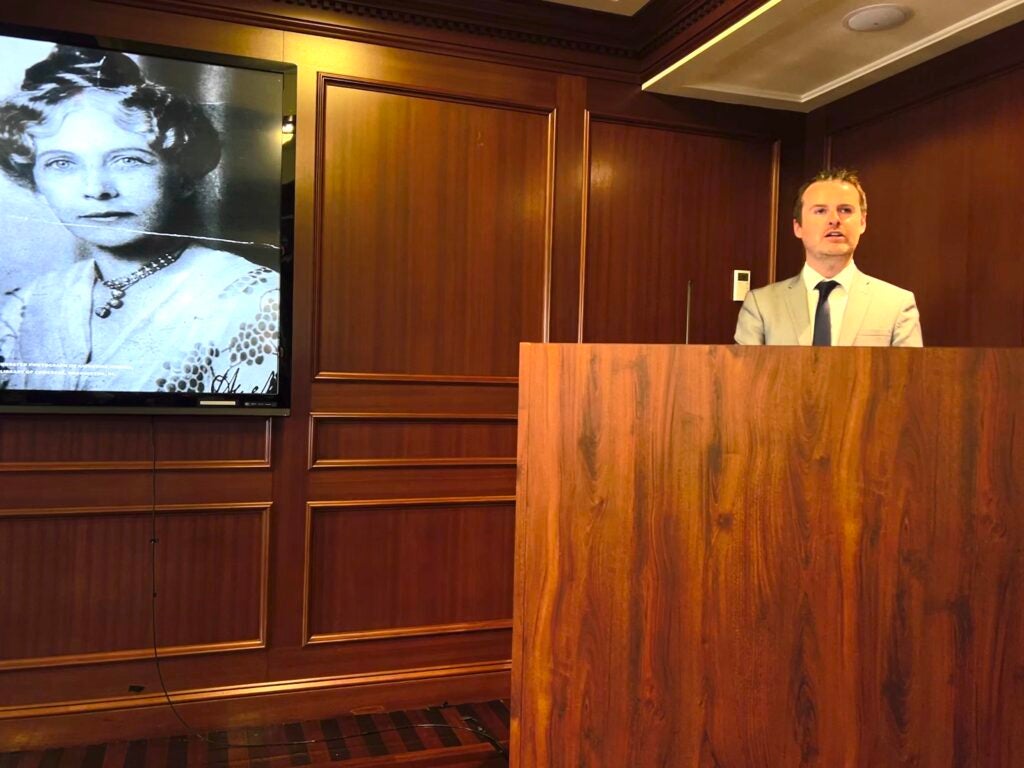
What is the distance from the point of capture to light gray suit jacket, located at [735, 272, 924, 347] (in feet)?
7.34

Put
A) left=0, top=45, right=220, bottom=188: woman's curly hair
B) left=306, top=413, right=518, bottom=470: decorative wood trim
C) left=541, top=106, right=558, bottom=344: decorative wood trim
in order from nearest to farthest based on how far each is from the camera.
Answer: left=0, top=45, right=220, bottom=188: woman's curly hair < left=306, top=413, right=518, bottom=470: decorative wood trim < left=541, top=106, right=558, bottom=344: decorative wood trim

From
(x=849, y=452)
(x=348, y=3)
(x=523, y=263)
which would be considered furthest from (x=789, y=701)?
(x=348, y=3)

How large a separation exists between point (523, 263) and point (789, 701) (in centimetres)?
196

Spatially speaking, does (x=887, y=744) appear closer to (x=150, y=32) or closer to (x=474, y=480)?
(x=474, y=480)

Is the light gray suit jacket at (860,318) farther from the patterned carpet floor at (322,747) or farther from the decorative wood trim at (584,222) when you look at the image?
the patterned carpet floor at (322,747)

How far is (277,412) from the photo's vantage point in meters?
2.56

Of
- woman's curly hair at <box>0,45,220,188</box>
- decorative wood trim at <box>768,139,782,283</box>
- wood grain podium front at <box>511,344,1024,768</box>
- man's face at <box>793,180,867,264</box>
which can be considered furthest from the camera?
decorative wood trim at <box>768,139,782,283</box>

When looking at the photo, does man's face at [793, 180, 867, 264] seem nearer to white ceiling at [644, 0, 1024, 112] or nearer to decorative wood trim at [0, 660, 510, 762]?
white ceiling at [644, 0, 1024, 112]

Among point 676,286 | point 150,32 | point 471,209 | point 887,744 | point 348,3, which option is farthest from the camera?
point 676,286

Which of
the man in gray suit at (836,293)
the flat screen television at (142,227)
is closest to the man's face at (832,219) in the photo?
the man in gray suit at (836,293)

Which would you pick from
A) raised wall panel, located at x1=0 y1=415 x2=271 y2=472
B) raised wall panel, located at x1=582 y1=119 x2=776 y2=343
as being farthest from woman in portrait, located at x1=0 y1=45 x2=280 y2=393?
raised wall panel, located at x1=582 y1=119 x2=776 y2=343

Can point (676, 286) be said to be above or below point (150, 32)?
below

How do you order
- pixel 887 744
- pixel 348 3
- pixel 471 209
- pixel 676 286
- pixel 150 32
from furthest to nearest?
pixel 676 286, pixel 471 209, pixel 348 3, pixel 150 32, pixel 887 744

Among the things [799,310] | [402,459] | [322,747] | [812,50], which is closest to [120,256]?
[402,459]
